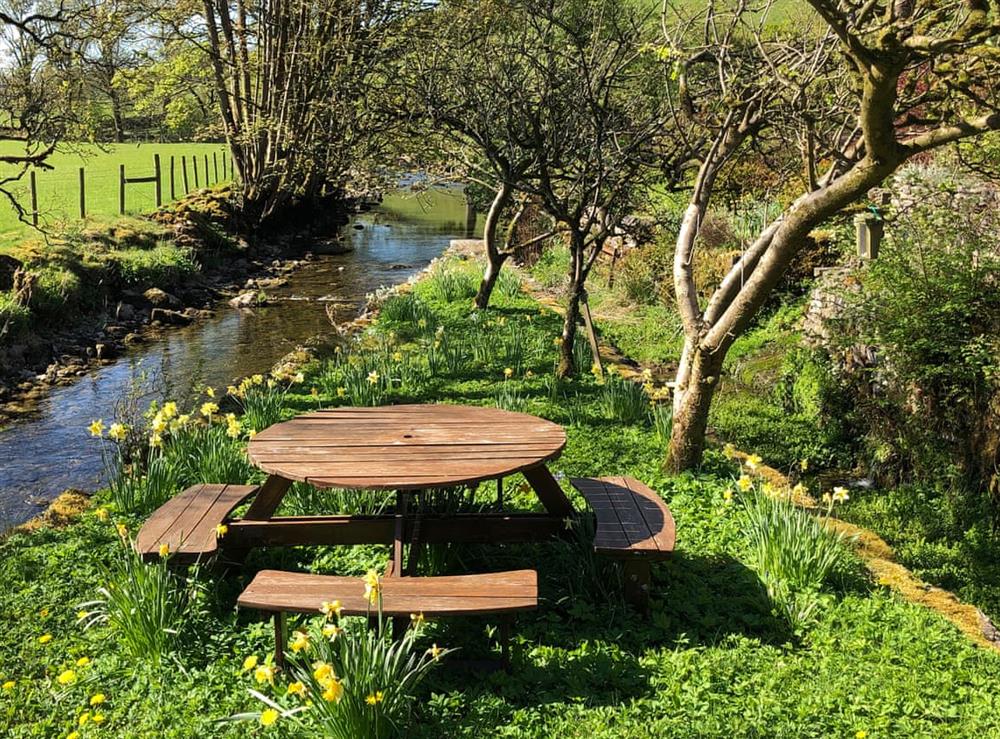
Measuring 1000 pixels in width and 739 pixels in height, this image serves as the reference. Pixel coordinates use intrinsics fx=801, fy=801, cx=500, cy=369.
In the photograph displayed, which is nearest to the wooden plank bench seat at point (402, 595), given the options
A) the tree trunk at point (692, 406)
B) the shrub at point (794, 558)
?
the shrub at point (794, 558)

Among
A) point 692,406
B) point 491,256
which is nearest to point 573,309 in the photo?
point 692,406

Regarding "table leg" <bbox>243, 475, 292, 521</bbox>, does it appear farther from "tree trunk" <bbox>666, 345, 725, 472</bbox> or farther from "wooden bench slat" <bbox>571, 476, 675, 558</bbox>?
"tree trunk" <bbox>666, 345, 725, 472</bbox>

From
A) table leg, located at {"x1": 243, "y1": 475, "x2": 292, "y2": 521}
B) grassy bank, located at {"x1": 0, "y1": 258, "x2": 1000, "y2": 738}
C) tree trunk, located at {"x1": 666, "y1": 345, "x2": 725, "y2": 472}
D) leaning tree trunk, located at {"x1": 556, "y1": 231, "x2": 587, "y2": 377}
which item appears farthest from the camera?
leaning tree trunk, located at {"x1": 556, "y1": 231, "x2": 587, "y2": 377}

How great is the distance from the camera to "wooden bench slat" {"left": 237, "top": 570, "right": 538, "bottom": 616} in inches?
125

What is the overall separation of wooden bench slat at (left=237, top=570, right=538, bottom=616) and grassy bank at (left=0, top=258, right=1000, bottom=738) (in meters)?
0.36

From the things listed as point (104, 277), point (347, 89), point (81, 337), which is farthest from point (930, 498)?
point (104, 277)

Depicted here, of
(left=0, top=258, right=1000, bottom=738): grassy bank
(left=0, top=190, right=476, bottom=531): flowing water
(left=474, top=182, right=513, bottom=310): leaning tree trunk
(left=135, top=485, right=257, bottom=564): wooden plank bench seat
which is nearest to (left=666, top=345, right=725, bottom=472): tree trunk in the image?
(left=0, top=258, right=1000, bottom=738): grassy bank

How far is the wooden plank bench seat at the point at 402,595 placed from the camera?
3.19 m

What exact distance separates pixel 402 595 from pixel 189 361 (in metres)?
9.27

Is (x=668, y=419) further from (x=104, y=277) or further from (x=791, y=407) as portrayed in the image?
(x=104, y=277)

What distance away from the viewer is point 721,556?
4.53 m

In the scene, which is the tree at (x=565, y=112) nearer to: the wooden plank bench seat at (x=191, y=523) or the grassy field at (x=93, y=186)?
the wooden plank bench seat at (x=191, y=523)

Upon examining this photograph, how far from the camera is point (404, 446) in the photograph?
13.5 feet

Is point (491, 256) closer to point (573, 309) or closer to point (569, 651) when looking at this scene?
point (573, 309)
